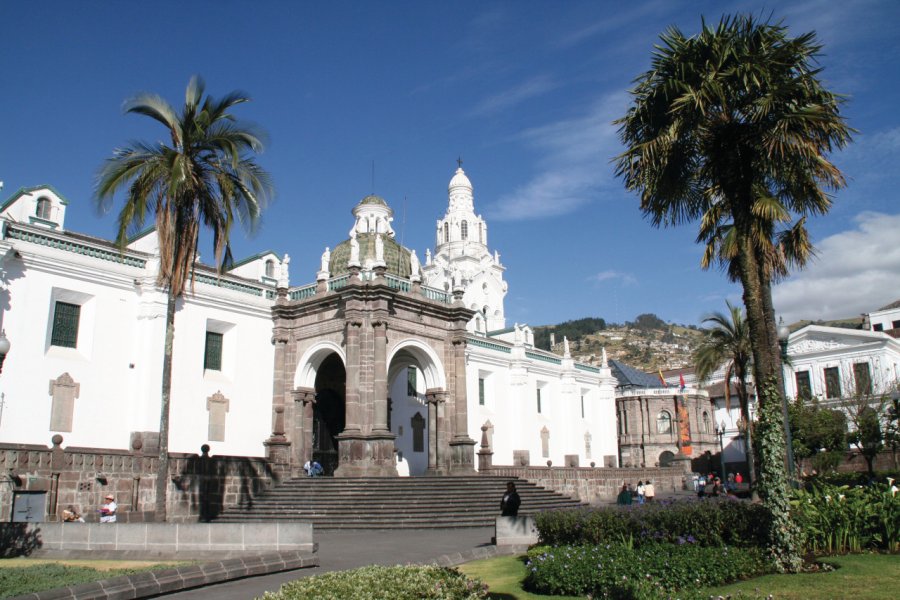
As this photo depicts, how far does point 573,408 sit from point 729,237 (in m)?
31.2

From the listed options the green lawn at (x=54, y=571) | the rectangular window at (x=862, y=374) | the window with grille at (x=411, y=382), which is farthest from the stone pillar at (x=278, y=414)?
the rectangular window at (x=862, y=374)

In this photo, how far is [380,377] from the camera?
2766 cm

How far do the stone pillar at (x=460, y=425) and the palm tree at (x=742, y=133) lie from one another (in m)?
17.2

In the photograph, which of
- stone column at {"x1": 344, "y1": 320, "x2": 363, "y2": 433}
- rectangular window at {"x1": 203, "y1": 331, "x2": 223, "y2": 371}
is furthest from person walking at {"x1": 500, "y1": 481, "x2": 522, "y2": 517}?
rectangular window at {"x1": 203, "y1": 331, "x2": 223, "y2": 371}

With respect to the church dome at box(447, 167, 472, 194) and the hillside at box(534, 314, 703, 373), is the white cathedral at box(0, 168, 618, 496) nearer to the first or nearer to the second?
the church dome at box(447, 167, 472, 194)

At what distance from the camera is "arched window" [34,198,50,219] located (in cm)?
2731

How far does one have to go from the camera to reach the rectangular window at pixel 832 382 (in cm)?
4859

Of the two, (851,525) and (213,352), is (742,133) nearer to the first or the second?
(851,525)

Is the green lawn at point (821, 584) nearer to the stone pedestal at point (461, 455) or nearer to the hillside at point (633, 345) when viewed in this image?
the stone pedestal at point (461, 455)

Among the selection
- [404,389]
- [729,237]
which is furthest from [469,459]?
[729,237]

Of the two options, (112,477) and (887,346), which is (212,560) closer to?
(112,477)

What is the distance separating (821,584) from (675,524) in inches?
94.1

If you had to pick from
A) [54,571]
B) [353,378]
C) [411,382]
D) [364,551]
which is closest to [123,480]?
[353,378]

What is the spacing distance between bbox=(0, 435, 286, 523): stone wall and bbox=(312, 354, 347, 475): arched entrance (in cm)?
482
